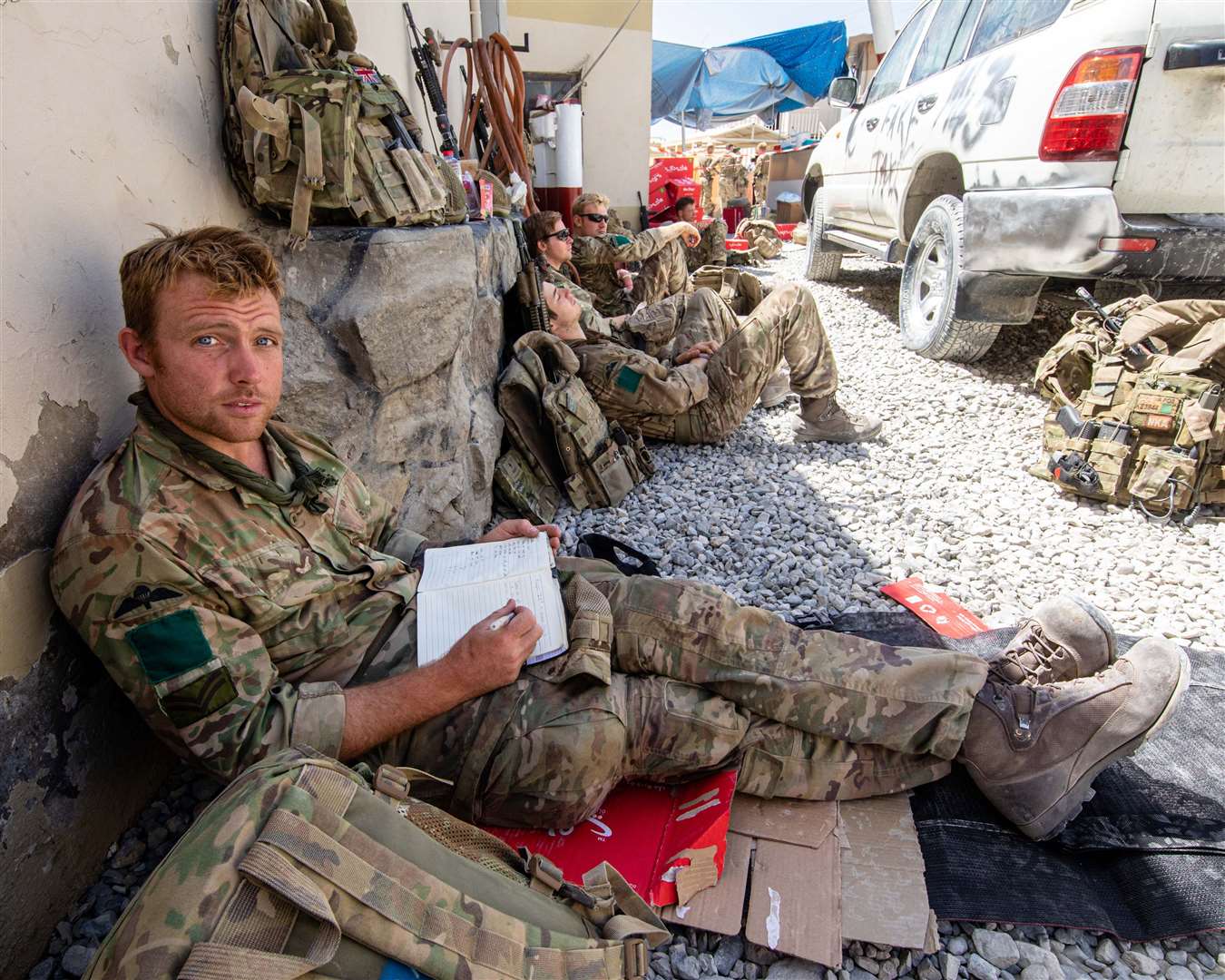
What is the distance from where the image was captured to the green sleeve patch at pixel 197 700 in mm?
1286

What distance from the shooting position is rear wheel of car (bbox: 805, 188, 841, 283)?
7.57 m

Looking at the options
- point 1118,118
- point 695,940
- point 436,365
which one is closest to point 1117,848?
point 695,940

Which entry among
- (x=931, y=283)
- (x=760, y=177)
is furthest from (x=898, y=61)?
(x=760, y=177)

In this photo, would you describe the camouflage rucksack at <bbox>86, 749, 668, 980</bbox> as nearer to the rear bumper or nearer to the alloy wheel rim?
the rear bumper

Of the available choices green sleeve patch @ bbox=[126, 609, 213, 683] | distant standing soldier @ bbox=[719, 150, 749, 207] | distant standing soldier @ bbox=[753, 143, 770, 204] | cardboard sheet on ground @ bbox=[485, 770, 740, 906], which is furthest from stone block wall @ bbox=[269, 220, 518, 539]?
distant standing soldier @ bbox=[719, 150, 749, 207]

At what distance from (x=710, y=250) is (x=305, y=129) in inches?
298

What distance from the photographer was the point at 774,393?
16.1 feet

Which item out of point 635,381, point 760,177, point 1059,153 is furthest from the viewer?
point 760,177

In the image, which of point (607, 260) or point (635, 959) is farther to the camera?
point (607, 260)

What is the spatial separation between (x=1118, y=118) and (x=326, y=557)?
387 centimetres

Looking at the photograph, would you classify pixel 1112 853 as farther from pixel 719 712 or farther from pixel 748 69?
pixel 748 69

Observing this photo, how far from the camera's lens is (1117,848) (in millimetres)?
1695

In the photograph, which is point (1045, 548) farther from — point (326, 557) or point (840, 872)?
point (326, 557)

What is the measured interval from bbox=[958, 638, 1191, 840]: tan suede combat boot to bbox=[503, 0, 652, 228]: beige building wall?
1068 cm
